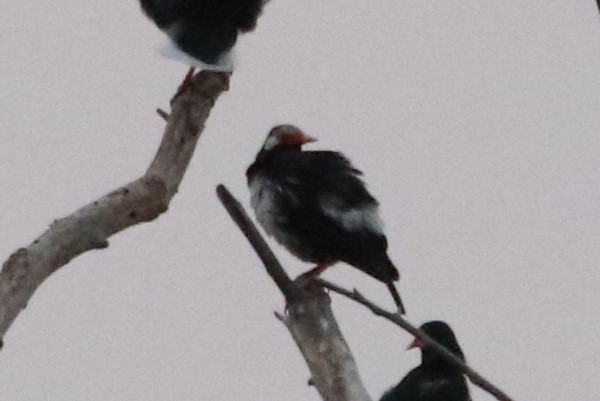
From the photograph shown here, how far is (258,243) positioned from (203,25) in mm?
1717

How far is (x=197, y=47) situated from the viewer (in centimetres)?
473

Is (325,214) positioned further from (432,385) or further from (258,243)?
(258,243)

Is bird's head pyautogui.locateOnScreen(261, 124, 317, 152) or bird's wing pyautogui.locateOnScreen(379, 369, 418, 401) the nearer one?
bird's wing pyautogui.locateOnScreen(379, 369, 418, 401)

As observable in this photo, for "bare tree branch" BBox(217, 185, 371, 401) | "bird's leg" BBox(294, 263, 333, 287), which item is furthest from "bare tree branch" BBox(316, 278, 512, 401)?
"bird's leg" BBox(294, 263, 333, 287)

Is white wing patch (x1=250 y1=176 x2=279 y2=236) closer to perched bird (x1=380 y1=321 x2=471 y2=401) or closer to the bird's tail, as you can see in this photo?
the bird's tail

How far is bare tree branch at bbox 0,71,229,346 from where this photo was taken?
2.66 metres

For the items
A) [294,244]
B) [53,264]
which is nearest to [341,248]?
[294,244]

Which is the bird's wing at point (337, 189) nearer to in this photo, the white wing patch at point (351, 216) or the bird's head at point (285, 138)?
the white wing patch at point (351, 216)

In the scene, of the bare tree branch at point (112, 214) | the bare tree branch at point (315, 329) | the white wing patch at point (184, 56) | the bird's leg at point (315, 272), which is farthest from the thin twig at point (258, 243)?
the white wing patch at point (184, 56)

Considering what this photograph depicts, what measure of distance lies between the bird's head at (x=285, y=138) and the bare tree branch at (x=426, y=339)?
250 centimetres

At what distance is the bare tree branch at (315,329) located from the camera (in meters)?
3.06

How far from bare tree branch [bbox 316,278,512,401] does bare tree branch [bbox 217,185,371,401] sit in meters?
0.17

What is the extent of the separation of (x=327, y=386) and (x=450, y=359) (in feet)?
1.61

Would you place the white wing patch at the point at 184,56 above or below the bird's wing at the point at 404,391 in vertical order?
above
